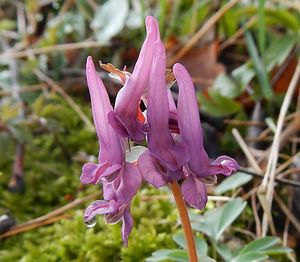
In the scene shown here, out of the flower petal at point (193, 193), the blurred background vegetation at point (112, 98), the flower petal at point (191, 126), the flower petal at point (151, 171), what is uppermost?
the flower petal at point (191, 126)

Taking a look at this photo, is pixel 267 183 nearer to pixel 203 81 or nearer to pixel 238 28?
pixel 203 81

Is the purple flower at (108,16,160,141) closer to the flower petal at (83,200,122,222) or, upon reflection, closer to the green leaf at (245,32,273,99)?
the flower petal at (83,200,122,222)

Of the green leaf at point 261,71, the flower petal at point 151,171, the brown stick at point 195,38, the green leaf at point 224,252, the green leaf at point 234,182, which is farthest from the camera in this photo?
the brown stick at point 195,38

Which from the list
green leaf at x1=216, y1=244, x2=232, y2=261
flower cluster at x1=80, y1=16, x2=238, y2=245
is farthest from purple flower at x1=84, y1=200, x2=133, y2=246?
green leaf at x1=216, y1=244, x2=232, y2=261

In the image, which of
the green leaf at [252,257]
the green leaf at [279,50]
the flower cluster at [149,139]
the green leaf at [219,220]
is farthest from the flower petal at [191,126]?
the green leaf at [279,50]

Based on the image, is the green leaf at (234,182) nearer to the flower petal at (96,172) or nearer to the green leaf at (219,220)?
the green leaf at (219,220)

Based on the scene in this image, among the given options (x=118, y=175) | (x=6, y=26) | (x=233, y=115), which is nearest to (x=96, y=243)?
(x=118, y=175)
